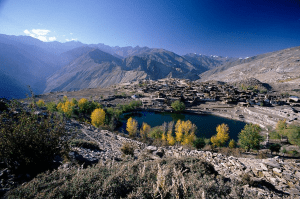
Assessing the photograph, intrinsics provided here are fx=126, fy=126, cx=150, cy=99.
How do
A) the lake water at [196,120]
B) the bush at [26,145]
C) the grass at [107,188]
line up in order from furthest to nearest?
1. the lake water at [196,120]
2. the bush at [26,145]
3. the grass at [107,188]

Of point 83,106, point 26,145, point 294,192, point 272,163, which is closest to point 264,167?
point 272,163

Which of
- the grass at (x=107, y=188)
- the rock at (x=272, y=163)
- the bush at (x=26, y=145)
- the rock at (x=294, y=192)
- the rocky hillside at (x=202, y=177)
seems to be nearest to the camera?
the grass at (x=107, y=188)

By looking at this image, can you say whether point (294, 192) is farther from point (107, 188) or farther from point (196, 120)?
point (196, 120)

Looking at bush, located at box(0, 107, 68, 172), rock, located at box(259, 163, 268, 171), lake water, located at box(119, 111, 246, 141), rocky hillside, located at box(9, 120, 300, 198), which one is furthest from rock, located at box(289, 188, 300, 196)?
lake water, located at box(119, 111, 246, 141)

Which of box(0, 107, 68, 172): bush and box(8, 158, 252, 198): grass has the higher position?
box(0, 107, 68, 172): bush

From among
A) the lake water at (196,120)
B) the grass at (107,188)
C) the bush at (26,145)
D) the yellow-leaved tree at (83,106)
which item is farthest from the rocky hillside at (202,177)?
the yellow-leaved tree at (83,106)

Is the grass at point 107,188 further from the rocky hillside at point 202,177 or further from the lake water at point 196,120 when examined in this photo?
the lake water at point 196,120

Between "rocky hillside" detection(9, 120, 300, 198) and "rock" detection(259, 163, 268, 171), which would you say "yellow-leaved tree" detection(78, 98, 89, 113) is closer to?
"rocky hillside" detection(9, 120, 300, 198)
